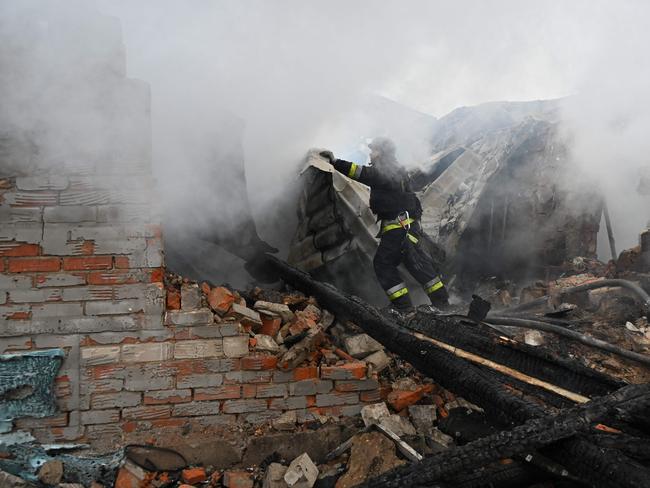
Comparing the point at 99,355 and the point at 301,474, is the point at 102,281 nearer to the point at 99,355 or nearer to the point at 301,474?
the point at 99,355

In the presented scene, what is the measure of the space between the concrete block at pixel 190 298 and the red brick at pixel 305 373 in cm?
80

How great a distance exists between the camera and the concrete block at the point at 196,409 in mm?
3254

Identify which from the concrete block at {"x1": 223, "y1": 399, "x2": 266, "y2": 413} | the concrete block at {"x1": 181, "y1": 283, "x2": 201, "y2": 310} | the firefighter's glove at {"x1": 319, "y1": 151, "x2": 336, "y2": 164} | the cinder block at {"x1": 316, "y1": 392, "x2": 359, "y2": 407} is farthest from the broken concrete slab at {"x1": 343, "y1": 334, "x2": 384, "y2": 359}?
the firefighter's glove at {"x1": 319, "y1": 151, "x2": 336, "y2": 164}

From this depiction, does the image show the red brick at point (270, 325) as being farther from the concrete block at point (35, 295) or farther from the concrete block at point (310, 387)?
the concrete block at point (35, 295)

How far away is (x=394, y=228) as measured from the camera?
552 cm

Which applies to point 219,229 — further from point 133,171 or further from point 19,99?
point 19,99

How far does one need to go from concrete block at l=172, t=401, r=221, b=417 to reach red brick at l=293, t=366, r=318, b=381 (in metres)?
0.54

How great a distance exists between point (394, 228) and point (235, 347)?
2715mm

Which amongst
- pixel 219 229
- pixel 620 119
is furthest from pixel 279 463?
pixel 620 119

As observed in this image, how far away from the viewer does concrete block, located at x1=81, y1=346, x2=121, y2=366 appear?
124 inches

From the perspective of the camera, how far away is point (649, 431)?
2.15 meters

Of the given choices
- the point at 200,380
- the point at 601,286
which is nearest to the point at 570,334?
the point at 601,286

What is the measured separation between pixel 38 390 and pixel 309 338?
1.71 m

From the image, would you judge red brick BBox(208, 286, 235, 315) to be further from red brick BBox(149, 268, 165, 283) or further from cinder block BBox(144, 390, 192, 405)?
cinder block BBox(144, 390, 192, 405)
